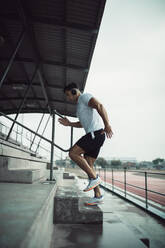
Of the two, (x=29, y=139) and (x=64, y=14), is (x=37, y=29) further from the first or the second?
(x=29, y=139)

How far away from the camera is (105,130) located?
2.07 metres

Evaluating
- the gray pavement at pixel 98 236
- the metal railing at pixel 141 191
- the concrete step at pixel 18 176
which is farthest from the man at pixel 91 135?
the metal railing at pixel 141 191

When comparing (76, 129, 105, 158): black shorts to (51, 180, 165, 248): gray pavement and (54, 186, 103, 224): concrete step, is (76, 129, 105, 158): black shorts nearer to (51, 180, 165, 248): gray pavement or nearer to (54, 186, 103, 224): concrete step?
(54, 186, 103, 224): concrete step

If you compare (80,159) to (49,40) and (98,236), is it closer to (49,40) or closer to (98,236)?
(98,236)

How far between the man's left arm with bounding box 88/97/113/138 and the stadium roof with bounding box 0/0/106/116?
8.28 feet

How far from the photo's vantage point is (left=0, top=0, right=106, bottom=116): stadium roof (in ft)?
14.1

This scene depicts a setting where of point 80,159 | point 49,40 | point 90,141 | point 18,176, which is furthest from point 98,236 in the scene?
point 49,40

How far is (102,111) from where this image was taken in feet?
6.56

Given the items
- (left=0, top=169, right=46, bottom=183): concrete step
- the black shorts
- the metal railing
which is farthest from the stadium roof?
the metal railing

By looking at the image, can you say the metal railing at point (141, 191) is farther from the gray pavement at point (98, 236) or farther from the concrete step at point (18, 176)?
the concrete step at point (18, 176)

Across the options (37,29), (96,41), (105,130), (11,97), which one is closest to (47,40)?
(37,29)

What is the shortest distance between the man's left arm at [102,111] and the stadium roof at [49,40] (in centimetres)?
253

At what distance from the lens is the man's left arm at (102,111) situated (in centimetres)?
200

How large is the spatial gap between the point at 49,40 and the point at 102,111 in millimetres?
4500
